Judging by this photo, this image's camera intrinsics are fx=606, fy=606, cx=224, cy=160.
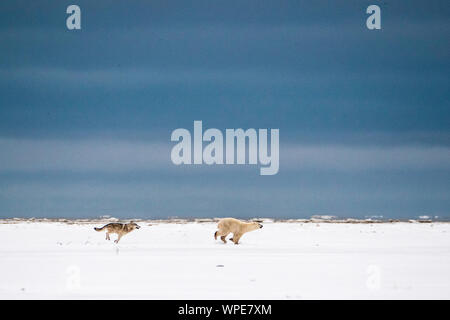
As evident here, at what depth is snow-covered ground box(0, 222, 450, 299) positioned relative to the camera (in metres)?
11.4

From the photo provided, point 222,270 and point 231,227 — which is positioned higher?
point 231,227

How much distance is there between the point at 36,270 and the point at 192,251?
19.2 ft

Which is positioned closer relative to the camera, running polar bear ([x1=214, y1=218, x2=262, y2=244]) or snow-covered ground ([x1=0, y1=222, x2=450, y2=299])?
snow-covered ground ([x1=0, y1=222, x2=450, y2=299])

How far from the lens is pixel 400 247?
830 inches

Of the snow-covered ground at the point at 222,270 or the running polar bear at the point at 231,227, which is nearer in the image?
the snow-covered ground at the point at 222,270

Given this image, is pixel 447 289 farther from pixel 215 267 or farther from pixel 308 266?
pixel 215 267

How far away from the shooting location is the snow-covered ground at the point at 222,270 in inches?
449

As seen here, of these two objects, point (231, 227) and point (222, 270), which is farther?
point (231, 227)

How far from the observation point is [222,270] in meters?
14.3
